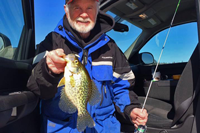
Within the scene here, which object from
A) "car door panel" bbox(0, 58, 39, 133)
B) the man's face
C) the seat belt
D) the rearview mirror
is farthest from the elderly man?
the rearview mirror

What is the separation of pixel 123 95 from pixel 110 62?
0.47 meters

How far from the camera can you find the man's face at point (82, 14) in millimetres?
1991

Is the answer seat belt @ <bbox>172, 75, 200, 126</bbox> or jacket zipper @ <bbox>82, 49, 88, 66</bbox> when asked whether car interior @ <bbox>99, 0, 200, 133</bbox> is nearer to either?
seat belt @ <bbox>172, 75, 200, 126</bbox>

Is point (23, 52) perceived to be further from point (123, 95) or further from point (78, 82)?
point (123, 95)

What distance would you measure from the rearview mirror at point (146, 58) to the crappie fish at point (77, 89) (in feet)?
8.53

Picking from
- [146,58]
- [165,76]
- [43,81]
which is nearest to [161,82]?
[165,76]

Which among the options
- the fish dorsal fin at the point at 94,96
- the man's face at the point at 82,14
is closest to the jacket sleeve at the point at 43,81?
the fish dorsal fin at the point at 94,96

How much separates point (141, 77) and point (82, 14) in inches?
96.5

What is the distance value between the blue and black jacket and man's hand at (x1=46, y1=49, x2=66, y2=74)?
0.22 meters

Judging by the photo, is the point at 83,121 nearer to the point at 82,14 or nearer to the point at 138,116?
the point at 138,116

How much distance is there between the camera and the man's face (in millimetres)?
1991

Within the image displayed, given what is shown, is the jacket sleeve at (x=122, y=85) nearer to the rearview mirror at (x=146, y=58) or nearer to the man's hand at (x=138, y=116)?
the man's hand at (x=138, y=116)

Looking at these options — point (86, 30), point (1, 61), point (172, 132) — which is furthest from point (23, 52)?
point (172, 132)

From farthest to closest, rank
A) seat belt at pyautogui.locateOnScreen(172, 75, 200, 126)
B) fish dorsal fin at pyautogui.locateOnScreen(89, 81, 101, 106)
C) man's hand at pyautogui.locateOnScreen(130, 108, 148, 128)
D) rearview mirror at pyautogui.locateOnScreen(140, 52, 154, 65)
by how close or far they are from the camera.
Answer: rearview mirror at pyautogui.locateOnScreen(140, 52, 154, 65)
seat belt at pyautogui.locateOnScreen(172, 75, 200, 126)
man's hand at pyautogui.locateOnScreen(130, 108, 148, 128)
fish dorsal fin at pyautogui.locateOnScreen(89, 81, 101, 106)
